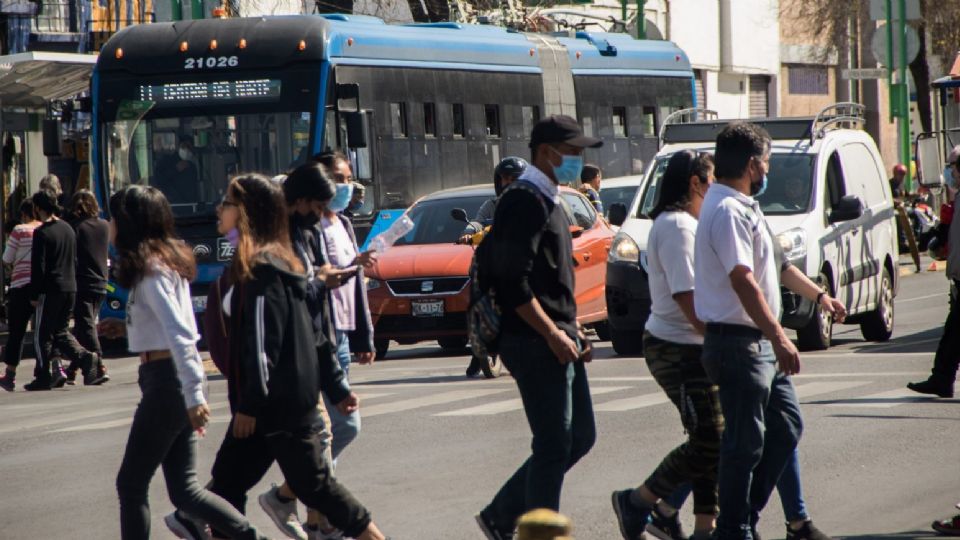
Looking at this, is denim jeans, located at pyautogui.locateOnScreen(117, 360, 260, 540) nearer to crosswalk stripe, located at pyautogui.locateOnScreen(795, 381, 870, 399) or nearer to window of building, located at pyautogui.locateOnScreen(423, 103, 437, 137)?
crosswalk stripe, located at pyautogui.locateOnScreen(795, 381, 870, 399)

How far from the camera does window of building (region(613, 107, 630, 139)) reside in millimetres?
26141

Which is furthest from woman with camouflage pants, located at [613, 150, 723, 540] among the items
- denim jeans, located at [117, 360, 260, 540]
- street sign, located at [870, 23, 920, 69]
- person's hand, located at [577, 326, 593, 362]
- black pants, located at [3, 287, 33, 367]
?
street sign, located at [870, 23, 920, 69]

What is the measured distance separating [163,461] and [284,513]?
1.11 metres

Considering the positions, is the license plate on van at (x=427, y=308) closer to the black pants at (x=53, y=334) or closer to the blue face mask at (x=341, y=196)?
the black pants at (x=53, y=334)

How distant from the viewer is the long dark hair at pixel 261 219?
268 inches

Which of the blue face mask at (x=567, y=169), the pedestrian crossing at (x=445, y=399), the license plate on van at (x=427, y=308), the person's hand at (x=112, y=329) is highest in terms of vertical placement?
the blue face mask at (x=567, y=169)

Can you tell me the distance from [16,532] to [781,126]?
1006cm

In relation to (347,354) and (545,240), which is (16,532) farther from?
(545,240)

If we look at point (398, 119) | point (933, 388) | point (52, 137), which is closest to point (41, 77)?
point (52, 137)

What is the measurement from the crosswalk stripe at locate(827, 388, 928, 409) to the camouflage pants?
5.00m

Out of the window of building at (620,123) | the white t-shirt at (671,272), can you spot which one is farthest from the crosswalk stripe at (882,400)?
the window of building at (620,123)

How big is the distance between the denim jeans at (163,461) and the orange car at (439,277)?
971 cm

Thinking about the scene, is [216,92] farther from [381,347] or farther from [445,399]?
[445,399]

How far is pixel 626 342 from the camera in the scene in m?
16.8
